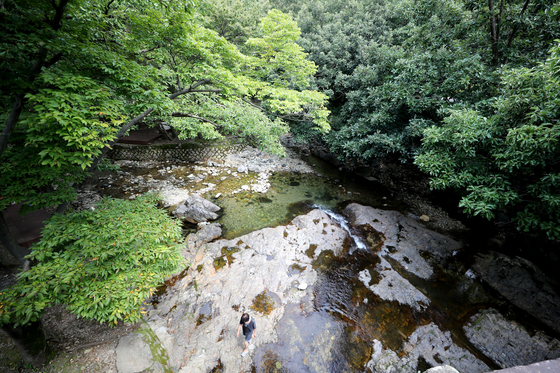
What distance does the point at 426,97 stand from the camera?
8938mm

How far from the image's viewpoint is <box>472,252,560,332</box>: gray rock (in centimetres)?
583

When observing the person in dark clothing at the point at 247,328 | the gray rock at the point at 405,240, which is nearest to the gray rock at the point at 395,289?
the gray rock at the point at 405,240

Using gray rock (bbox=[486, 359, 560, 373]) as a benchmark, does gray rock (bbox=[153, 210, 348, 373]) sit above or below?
below

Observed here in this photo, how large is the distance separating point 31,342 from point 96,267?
1.68 m

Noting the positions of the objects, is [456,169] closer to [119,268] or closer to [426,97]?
[426,97]

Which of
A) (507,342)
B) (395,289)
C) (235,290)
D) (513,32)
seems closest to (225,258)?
(235,290)

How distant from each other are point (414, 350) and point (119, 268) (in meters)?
7.30

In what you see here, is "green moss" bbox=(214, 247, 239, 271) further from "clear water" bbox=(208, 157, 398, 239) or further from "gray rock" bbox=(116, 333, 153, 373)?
"gray rock" bbox=(116, 333, 153, 373)

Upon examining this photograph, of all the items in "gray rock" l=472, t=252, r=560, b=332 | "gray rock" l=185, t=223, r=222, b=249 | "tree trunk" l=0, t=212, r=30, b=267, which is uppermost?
"gray rock" l=472, t=252, r=560, b=332

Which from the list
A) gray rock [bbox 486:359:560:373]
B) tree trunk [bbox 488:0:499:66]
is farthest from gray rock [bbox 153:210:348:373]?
tree trunk [bbox 488:0:499:66]

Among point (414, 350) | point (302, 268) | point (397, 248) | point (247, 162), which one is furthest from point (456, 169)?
point (247, 162)

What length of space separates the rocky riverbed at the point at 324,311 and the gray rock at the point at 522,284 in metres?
0.04

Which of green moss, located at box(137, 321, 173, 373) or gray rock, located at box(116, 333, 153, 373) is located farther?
green moss, located at box(137, 321, 173, 373)

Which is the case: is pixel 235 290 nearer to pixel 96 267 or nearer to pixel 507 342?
pixel 96 267
